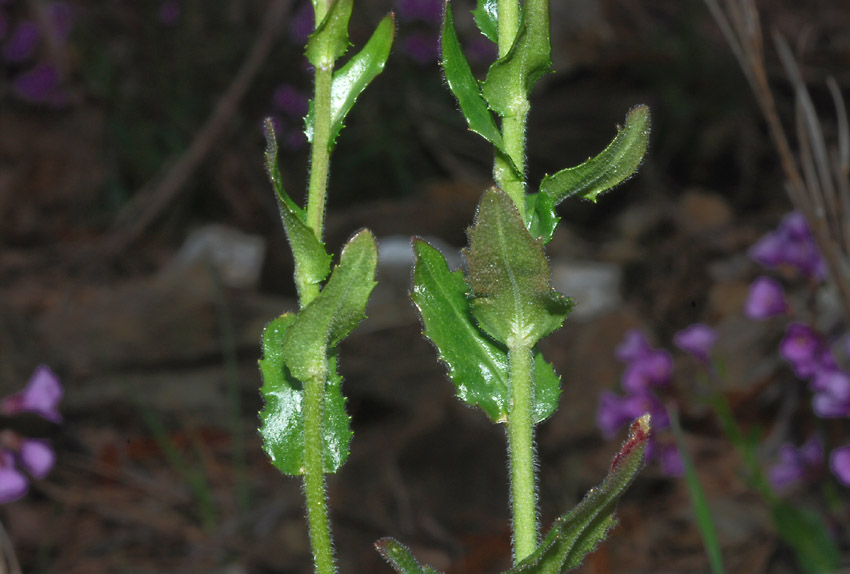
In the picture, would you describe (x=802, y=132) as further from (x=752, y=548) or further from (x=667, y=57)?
(x=667, y=57)

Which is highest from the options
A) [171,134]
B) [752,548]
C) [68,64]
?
[68,64]

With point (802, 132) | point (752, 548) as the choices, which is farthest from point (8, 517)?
point (802, 132)

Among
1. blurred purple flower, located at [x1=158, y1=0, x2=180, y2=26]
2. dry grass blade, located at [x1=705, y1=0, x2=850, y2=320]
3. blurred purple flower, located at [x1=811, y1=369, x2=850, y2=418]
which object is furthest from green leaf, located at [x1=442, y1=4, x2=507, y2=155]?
blurred purple flower, located at [x1=158, y1=0, x2=180, y2=26]

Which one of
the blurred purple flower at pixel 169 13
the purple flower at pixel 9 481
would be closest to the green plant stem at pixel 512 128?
the purple flower at pixel 9 481

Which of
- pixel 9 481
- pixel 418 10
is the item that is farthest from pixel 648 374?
pixel 418 10

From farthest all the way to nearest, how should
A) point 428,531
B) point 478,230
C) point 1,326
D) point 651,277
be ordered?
point 651,277, point 1,326, point 428,531, point 478,230

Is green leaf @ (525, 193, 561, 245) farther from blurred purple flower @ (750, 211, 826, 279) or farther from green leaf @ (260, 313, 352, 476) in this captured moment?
blurred purple flower @ (750, 211, 826, 279)
